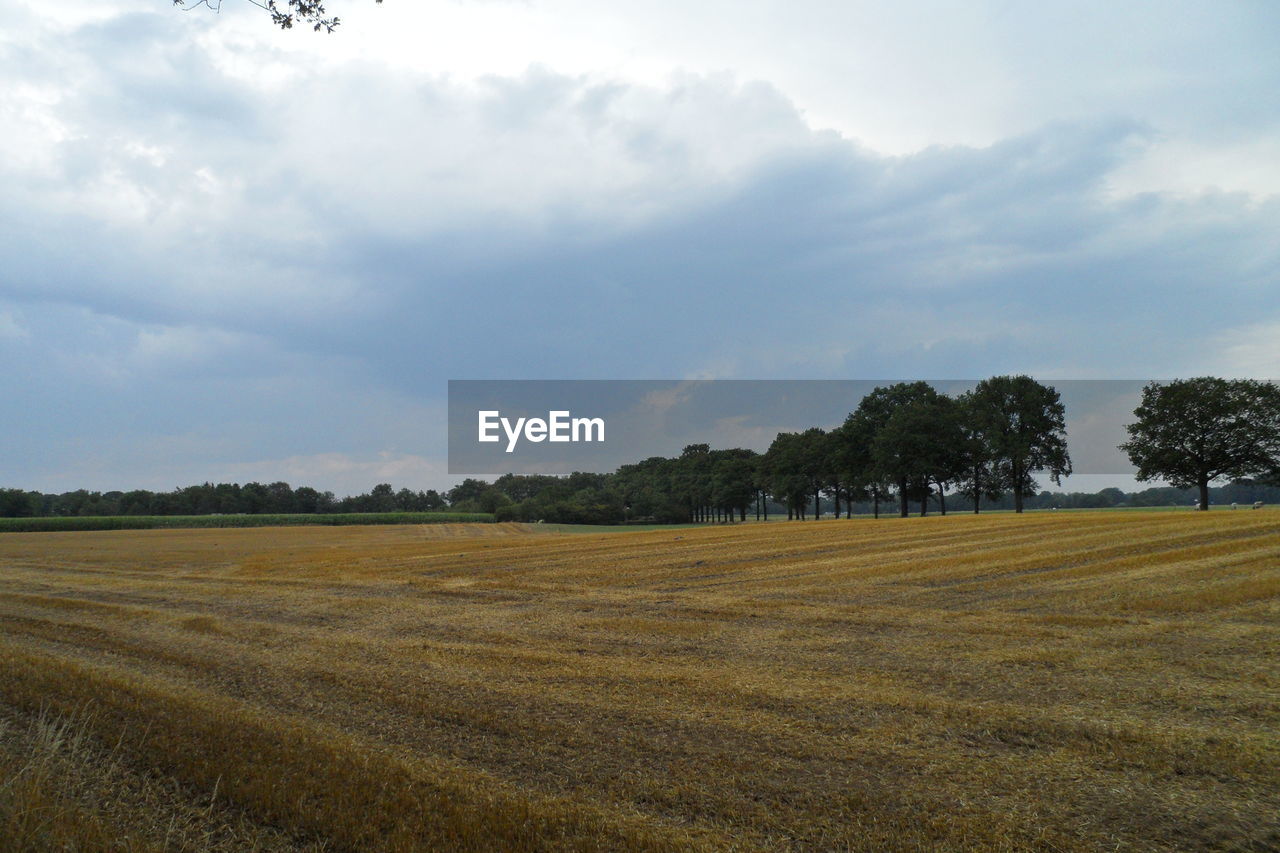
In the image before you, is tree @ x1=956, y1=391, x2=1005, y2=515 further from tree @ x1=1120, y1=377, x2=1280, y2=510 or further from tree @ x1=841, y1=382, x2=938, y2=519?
tree @ x1=1120, y1=377, x2=1280, y2=510

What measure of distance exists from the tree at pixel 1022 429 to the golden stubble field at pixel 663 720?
192ft

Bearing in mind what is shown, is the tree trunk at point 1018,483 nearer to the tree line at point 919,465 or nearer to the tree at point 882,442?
the tree line at point 919,465

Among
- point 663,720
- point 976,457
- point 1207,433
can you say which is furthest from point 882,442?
point 663,720

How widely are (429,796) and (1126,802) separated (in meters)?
5.40

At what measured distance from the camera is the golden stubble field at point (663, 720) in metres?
5.05

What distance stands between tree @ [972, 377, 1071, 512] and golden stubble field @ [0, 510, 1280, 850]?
58.4m

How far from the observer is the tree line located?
57.5 metres

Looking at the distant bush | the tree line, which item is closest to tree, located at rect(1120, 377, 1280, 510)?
the tree line

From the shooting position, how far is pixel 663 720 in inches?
290

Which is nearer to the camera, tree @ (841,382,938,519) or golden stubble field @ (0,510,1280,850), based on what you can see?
golden stubble field @ (0,510,1280,850)

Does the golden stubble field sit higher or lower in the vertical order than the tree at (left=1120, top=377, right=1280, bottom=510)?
lower

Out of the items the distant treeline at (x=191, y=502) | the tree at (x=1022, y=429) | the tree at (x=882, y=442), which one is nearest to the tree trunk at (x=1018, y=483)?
the tree at (x=1022, y=429)

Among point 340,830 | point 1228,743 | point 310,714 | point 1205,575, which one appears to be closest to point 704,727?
point 340,830

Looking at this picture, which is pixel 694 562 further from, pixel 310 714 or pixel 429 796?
pixel 429 796
